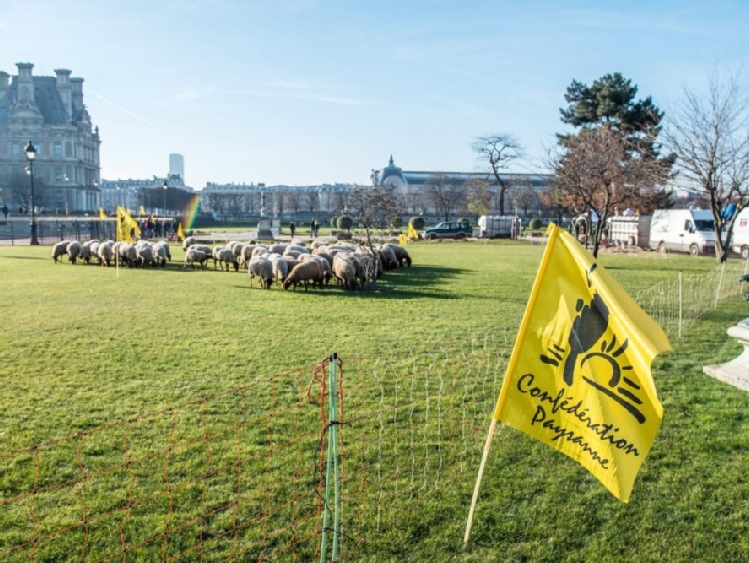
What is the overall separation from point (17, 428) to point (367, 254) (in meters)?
13.1

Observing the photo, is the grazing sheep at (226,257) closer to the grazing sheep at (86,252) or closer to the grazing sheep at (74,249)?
the grazing sheep at (86,252)

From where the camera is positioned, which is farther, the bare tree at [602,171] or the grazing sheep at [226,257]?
the bare tree at [602,171]

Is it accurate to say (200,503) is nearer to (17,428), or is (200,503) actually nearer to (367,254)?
(17,428)

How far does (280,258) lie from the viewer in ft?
59.9

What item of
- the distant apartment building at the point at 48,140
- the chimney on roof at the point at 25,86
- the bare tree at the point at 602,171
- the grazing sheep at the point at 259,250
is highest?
the chimney on roof at the point at 25,86

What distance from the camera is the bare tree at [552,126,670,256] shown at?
1179 inches

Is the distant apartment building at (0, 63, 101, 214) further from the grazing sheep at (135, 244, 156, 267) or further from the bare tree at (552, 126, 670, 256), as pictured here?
the bare tree at (552, 126, 670, 256)

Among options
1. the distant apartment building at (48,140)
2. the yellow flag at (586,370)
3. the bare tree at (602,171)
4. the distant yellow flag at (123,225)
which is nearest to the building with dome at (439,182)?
the bare tree at (602,171)

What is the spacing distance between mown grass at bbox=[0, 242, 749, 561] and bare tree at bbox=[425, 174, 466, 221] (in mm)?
80200

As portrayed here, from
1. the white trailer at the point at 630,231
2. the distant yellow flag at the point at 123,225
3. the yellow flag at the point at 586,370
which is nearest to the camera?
the yellow flag at the point at 586,370

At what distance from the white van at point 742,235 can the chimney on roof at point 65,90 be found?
352ft

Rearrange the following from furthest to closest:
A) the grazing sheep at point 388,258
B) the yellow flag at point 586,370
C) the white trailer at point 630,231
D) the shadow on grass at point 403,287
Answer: the white trailer at point 630,231, the grazing sheep at point 388,258, the shadow on grass at point 403,287, the yellow flag at point 586,370

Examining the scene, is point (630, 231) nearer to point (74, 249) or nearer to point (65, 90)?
point (74, 249)

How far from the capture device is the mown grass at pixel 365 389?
450 centimetres
